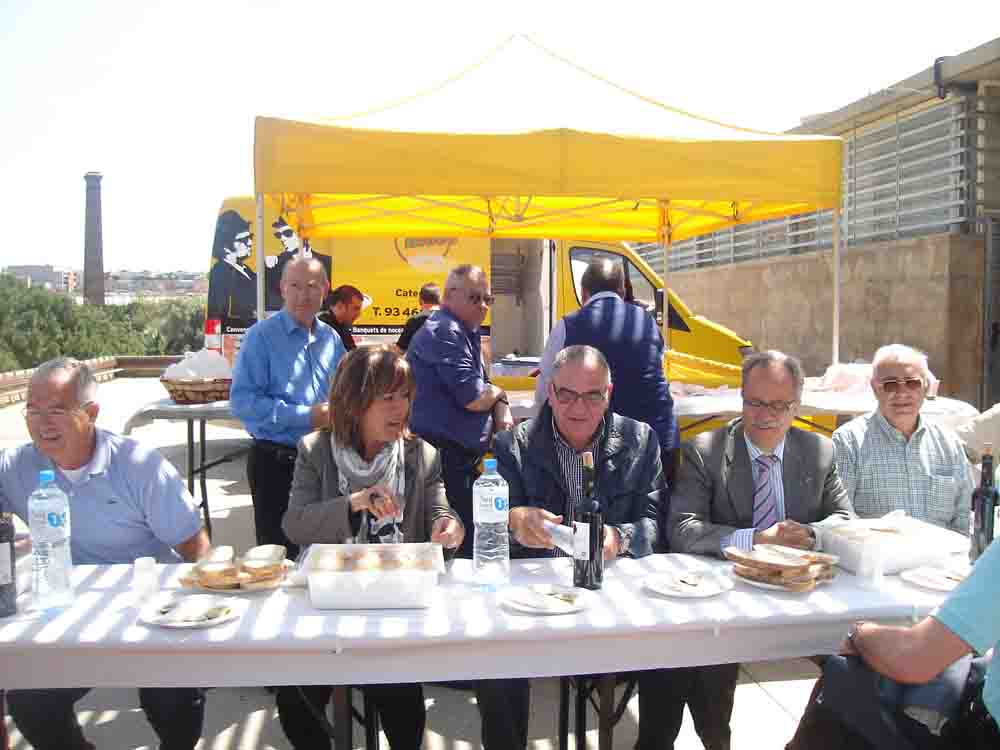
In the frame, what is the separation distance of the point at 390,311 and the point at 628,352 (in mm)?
4847

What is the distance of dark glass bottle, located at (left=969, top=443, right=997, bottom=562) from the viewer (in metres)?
2.21

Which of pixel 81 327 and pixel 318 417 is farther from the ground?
pixel 81 327

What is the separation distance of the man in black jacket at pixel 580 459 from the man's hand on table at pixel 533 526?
24 millimetres

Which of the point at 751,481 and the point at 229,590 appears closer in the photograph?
the point at 229,590

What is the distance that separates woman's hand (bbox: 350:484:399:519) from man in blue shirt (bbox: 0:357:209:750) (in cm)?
49

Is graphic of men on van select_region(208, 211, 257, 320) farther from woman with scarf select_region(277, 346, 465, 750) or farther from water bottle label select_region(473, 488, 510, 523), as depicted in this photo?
water bottle label select_region(473, 488, 510, 523)

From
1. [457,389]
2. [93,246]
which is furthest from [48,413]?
[93,246]

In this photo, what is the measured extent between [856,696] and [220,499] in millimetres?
5656

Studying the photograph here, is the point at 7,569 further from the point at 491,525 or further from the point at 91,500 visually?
the point at 491,525

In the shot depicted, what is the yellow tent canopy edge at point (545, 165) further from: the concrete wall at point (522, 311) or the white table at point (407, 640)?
the concrete wall at point (522, 311)

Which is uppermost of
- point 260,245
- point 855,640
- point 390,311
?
point 260,245

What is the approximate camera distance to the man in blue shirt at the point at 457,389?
3742 millimetres

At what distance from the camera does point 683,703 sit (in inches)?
93.5

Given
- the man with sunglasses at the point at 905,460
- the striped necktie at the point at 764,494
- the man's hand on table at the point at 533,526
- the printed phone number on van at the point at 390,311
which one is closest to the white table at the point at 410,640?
the man's hand on table at the point at 533,526
